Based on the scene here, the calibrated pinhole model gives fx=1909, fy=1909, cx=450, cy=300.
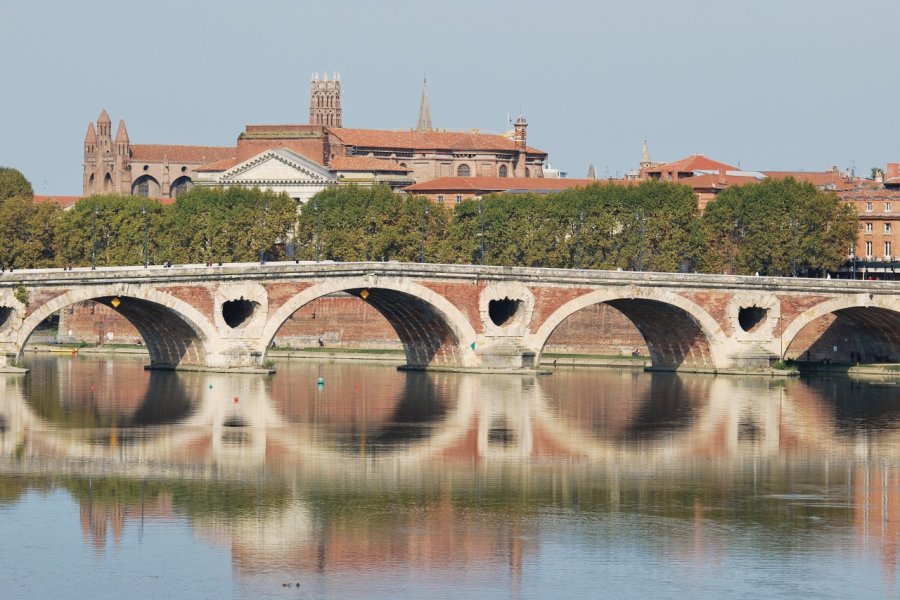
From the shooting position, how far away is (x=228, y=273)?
8894 cm

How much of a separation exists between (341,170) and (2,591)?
129m

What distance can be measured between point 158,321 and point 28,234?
146 feet

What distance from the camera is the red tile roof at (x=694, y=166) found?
Answer: 160 metres

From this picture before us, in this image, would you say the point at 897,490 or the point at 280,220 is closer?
the point at 897,490

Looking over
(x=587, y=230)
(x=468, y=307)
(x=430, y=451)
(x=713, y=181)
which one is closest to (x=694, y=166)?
(x=713, y=181)

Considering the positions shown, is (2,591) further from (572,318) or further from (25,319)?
(572,318)

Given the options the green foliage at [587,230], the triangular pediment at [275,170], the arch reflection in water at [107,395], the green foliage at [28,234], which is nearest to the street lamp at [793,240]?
the green foliage at [587,230]

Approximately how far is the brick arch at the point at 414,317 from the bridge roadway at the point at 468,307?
78 millimetres

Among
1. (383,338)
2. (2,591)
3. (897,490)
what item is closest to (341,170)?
(383,338)

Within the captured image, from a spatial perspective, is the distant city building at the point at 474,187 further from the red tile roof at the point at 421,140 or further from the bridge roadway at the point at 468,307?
the bridge roadway at the point at 468,307

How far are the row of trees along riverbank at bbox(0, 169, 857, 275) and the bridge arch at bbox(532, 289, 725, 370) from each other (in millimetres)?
10421

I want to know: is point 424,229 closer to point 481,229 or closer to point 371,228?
point 371,228

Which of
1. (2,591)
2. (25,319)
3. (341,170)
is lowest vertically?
(2,591)

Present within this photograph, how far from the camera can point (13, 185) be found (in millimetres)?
156000
